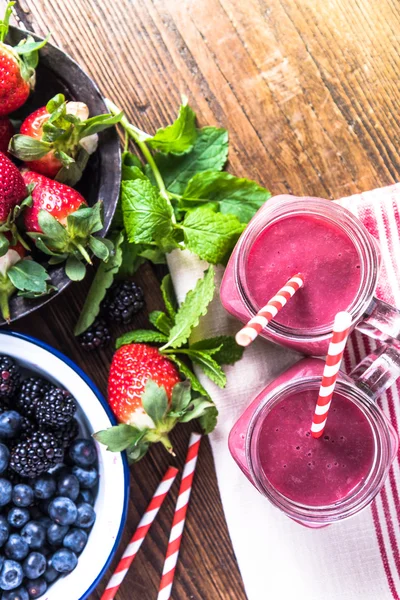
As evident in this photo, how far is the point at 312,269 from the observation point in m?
1.22

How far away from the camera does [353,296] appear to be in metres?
1.21

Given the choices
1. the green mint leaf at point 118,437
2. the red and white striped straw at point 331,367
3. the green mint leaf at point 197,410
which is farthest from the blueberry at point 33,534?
the red and white striped straw at point 331,367

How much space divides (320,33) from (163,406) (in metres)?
0.79

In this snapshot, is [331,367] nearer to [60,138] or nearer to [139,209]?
[139,209]

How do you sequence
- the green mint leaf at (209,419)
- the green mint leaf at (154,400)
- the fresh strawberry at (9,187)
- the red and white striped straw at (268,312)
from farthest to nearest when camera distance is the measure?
1. the green mint leaf at (209,419)
2. the green mint leaf at (154,400)
3. the fresh strawberry at (9,187)
4. the red and white striped straw at (268,312)

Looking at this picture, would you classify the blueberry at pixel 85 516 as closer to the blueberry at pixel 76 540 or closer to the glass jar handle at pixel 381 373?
the blueberry at pixel 76 540

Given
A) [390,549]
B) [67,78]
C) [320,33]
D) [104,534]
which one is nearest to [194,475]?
[104,534]

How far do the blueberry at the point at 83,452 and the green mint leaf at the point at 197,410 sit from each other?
0.18 meters

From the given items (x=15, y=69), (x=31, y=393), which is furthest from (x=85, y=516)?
(x=15, y=69)

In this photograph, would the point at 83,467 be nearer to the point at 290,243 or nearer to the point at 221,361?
the point at 221,361

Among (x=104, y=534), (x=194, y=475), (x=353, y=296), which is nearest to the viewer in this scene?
(x=353, y=296)

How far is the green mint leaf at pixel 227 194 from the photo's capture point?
54.2 inches

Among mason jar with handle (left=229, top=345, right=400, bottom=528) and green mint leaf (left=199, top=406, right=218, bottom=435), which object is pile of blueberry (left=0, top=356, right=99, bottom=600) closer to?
green mint leaf (left=199, top=406, right=218, bottom=435)

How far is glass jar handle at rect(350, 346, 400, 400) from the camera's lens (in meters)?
1.25
